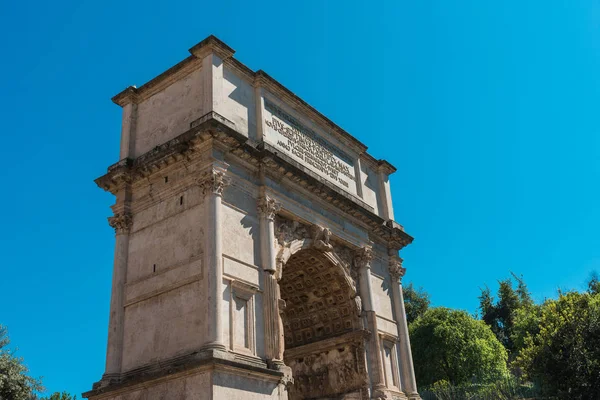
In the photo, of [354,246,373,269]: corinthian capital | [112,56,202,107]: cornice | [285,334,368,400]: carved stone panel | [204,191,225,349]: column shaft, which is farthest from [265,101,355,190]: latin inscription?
[285,334,368,400]: carved stone panel

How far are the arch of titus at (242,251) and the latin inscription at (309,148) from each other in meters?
0.06

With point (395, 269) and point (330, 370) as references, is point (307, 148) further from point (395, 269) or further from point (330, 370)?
point (330, 370)

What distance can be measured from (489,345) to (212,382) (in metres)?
29.8

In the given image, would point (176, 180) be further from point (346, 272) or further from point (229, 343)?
point (346, 272)

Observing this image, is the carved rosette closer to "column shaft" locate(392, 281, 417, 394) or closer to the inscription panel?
the inscription panel

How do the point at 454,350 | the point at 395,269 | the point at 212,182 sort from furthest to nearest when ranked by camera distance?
the point at 454,350
the point at 395,269
the point at 212,182

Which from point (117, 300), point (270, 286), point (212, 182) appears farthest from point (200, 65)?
point (117, 300)

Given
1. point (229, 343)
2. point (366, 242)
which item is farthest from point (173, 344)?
point (366, 242)

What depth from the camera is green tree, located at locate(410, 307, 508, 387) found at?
37406 mm

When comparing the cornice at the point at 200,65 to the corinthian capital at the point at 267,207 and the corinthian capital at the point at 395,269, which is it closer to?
the corinthian capital at the point at 267,207

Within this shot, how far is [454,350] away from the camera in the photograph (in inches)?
1501

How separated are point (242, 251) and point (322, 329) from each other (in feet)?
20.1

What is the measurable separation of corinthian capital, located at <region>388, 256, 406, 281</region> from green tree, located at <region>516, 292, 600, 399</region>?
253 inches

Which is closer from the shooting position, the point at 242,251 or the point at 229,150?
the point at 242,251
